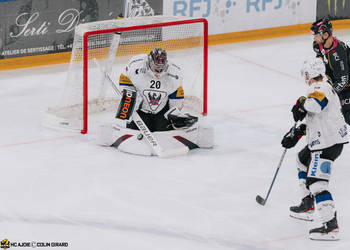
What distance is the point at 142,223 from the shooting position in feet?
19.2

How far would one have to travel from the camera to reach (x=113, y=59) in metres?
8.04

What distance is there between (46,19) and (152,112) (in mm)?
2924

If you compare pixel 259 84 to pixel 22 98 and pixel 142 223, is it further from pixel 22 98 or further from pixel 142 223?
pixel 142 223

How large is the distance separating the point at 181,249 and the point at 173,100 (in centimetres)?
215

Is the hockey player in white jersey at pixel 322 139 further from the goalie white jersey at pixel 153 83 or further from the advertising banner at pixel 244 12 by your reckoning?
the advertising banner at pixel 244 12

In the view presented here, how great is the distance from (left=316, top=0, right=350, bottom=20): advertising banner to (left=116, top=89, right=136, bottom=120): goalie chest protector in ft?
16.7

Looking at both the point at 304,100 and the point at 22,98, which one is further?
the point at 22,98

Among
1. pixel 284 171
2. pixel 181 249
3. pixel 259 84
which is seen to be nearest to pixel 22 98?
pixel 259 84

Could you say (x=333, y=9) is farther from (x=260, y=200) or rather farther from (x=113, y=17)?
(x=260, y=200)

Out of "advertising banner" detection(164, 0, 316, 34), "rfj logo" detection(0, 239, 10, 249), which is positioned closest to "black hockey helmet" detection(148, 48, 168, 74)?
"rfj logo" detection(0, 239, 10, 249)

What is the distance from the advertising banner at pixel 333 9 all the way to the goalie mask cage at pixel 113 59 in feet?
11.9

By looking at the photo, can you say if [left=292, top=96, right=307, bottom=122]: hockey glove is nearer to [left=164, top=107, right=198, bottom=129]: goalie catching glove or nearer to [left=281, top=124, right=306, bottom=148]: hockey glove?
[left=281, top=124, right=306, bottom=148]: hockey glove

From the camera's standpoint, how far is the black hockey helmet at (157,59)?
7.03m

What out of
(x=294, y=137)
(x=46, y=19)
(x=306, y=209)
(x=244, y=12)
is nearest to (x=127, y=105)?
(x=294, y=137)
